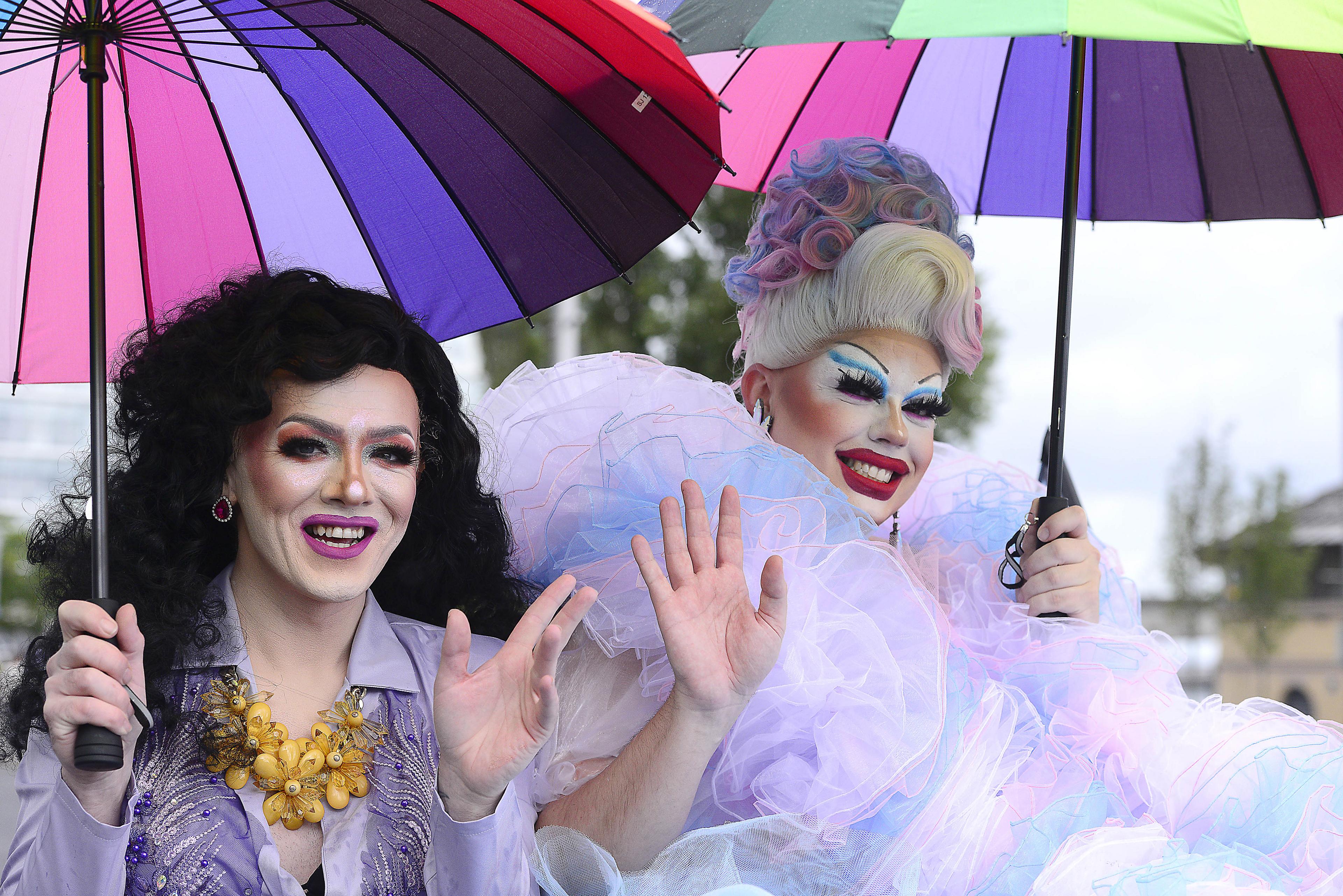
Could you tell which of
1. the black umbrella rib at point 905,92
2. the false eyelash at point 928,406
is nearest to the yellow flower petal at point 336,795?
the false eyelash at point 928,406

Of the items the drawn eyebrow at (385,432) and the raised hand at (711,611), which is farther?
the drawn eyebrow at (385,432)

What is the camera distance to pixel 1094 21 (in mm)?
1962

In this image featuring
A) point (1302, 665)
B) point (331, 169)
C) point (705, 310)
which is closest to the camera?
point (331, 169)

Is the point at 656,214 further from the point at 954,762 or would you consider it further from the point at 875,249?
the point at 954,762

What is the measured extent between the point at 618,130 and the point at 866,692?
1.26 metres

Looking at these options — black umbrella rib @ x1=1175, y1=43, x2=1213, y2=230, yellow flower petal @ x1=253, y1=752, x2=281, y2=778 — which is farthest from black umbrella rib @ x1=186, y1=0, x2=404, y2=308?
black umbrella rib @ x1=1175, y1=43, x2=1213, y2=230

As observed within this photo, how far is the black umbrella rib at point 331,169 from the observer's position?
2539 mm

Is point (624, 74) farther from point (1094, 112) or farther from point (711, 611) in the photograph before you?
point (1094, 112)

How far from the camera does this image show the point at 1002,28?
1979 mm

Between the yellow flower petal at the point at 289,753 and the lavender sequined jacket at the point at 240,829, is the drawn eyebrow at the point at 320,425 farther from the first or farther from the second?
the yellow flower petal at the point at 289,753

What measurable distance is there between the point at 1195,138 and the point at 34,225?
3056 mm

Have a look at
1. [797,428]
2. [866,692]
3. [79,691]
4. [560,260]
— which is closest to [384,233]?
[560,260]

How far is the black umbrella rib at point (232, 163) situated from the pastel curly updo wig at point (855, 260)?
1.23 metres

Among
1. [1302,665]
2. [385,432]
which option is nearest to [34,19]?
[385,432]
